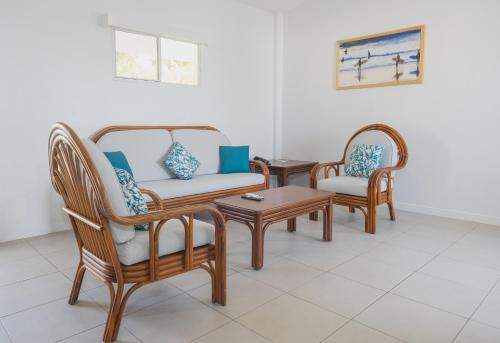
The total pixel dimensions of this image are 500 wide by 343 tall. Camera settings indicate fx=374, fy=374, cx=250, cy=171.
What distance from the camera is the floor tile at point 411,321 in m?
1.80

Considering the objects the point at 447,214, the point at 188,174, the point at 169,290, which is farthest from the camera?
the point at 447,214

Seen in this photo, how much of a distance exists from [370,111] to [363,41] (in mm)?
847

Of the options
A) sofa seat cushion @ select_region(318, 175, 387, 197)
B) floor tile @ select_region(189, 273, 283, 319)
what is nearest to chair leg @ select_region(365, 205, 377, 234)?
sofa seat cushion @ select_region(318, 175, 387, 197)

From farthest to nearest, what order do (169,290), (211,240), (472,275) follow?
(472,275) → (169,290) → (211,240)

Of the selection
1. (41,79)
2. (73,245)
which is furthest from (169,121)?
(73,245)

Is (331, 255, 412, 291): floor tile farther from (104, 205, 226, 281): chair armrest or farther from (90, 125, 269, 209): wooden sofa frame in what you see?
(90, 125, 269, 209): wooden sofa frame

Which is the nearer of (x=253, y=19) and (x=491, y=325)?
(x=491, y=325)

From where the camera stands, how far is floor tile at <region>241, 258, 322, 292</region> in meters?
2.39

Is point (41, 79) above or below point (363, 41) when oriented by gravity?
below

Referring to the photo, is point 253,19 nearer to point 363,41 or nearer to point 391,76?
point 363,41

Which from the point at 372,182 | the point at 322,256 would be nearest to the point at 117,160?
the point at 322,256

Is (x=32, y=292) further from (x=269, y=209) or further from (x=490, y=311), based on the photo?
(x=490, y=311)

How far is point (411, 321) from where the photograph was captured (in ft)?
6.33

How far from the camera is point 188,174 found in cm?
379
